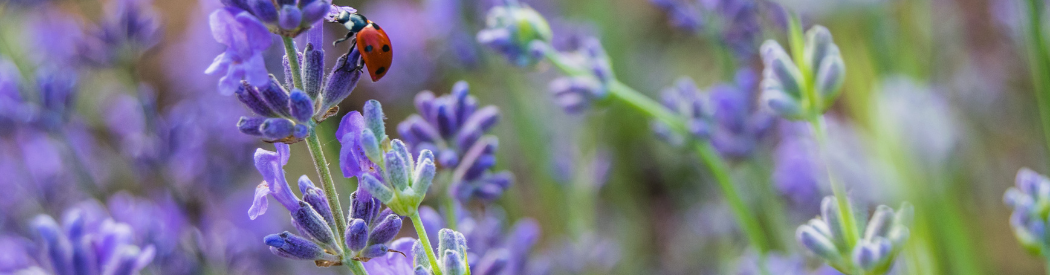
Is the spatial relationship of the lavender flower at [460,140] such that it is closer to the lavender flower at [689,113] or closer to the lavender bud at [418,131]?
the lavender bud at [418,131]

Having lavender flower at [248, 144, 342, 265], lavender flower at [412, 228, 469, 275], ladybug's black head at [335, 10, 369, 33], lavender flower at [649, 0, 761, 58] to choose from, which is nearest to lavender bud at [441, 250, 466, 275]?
lavender flower at [412, 228, 469, 275]

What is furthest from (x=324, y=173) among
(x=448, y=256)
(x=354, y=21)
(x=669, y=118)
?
(x=669, y=118)

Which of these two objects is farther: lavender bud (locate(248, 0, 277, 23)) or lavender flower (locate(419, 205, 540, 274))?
lavender flower (locate(419, 205, 540, 274))

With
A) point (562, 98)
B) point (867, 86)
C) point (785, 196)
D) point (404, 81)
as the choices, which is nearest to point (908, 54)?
point (867, 86)

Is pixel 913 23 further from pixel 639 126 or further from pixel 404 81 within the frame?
pixel 404 81

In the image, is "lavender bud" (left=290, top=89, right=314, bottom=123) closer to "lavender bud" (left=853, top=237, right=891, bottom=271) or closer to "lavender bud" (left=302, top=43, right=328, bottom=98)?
"lavender bud" (left=302, top=43, right=328, bottom=98)
